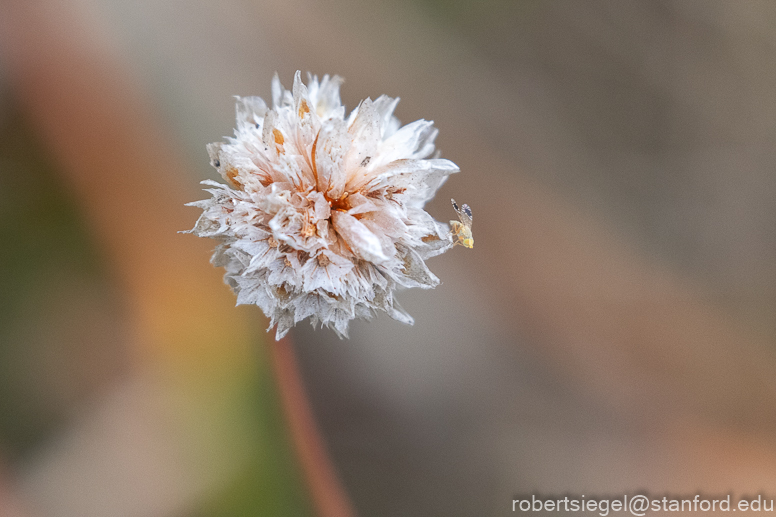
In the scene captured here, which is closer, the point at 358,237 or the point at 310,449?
the point at 358,237

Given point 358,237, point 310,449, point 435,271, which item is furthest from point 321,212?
point 310,449

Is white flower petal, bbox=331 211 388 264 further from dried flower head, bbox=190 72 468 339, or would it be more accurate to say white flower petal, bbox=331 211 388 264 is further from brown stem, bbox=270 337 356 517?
brown stem, bbox=270 337 356 517

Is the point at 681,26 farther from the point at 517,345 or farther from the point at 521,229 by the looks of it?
the point at 517,345

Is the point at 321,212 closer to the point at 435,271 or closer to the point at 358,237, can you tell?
the point at 358,237

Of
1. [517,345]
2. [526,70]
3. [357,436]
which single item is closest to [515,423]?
[517,345]

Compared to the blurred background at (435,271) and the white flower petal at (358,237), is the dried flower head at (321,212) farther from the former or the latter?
the blurred background at (435,271)

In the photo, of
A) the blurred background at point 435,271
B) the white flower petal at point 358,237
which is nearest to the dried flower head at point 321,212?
the white flower petal at point 358,237

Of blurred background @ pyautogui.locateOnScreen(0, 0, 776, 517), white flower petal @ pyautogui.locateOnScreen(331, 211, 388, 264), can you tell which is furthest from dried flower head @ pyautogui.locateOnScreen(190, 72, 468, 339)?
blurred background @ pyautogui.locateOnScreen(0, 0, 776, 517)
